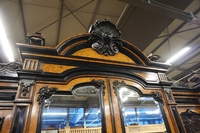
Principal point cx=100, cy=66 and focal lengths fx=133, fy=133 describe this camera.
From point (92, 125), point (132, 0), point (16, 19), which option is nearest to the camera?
point (92, 125)

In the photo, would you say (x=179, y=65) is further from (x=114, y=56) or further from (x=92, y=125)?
(x=92, y=125)

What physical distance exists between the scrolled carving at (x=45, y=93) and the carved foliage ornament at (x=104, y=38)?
19.6 inches

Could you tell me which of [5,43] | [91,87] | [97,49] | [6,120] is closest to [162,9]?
[97,49]

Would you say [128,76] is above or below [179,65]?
below

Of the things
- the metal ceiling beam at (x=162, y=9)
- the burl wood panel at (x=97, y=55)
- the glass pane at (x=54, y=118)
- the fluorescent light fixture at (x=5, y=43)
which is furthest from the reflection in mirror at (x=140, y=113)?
the fluorescent light fixture at (x=5, y=43)

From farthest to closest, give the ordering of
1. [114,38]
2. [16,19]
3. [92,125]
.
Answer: [16,19] < [114,38] < [92,125]

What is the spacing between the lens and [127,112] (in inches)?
38.0

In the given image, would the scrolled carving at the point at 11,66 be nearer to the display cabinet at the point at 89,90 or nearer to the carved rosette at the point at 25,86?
the display cabinet at the point at 89,90

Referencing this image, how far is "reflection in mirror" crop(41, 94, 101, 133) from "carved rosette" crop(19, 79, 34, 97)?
4.9 inches

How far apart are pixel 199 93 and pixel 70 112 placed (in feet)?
4.24

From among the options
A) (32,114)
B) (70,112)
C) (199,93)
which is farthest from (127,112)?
(199,93)

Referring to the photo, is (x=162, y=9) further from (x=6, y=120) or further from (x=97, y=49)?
(x=6, y=120)

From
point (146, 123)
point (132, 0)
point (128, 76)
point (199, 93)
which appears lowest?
point (146, 123)

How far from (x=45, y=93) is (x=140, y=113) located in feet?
2.35
